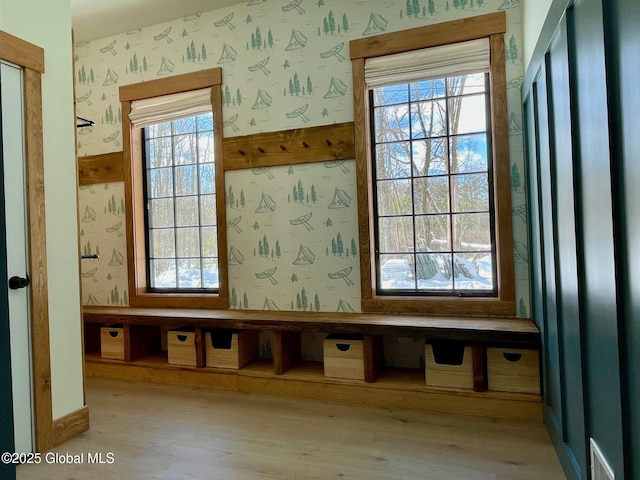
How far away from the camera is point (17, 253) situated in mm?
2090

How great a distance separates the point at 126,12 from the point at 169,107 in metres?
0.84

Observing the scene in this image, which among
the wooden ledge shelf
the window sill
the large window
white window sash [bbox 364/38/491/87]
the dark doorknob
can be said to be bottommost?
the wooden ledge shelf

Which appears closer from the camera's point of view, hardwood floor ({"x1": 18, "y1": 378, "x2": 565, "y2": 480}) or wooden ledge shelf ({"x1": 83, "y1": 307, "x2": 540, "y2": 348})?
hardwood floor ({"x1": 18, "y1": 378, "x2": 565, "y2": 480})

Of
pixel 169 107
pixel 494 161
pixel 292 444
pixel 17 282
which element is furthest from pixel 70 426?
pixel 494 161

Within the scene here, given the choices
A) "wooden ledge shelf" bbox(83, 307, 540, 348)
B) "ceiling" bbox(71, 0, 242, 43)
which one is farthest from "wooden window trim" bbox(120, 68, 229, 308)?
"ceiling" bbox(71, 0, 242, 43)

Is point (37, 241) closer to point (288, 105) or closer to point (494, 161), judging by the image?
point (288, 105)

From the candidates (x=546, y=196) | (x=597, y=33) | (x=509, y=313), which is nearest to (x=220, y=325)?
(x=509, y=313)

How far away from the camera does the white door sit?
6.75ft

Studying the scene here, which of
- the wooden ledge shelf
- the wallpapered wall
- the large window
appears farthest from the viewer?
the wallpapered wall

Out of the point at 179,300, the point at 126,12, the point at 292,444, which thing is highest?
the point at 126,12

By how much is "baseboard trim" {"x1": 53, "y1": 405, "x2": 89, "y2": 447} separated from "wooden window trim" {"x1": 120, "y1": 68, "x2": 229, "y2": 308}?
1.23 meters

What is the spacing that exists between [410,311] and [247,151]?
1.81m

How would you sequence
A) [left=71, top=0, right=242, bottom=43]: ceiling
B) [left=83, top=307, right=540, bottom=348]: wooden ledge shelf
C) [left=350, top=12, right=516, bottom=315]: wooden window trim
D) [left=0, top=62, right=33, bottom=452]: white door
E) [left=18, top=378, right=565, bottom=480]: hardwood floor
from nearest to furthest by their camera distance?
[left=18, top=378, right=565, bottom=480]: hardwood floor → [left=0, top=62, right=33, bottom=452]: white door → [left=83, top=307, right=540, bottom=348]: wooden ledge shelf → [left=350, top=12, right=516, bottom=315]: wooden window trim → [left=71, top=0, right=242, bottom=43]: ceiling

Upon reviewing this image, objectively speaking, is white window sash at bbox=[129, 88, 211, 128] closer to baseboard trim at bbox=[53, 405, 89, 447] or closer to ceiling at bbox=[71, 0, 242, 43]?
ceiling at bbox=[71, 0, 242, 43]
